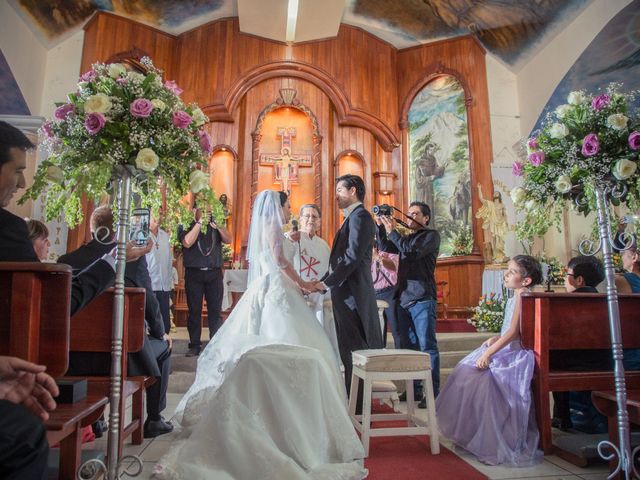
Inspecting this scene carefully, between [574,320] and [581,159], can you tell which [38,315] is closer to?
[581,159]

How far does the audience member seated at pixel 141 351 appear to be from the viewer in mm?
2586

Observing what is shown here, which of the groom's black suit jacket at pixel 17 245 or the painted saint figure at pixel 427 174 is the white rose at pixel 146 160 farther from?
the painted saint figure at pixel 427 174

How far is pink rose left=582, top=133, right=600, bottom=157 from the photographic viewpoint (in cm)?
265

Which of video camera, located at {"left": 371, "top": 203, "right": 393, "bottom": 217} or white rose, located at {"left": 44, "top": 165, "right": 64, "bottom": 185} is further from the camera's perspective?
video camera, located at {"left": 371, "top": 203, "right": 393, "bottom": 217}

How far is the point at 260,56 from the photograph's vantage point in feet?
31.3

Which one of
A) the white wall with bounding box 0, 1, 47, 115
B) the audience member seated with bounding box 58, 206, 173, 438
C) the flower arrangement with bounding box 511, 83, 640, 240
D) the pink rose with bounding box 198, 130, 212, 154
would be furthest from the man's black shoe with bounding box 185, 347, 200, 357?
the white wall with bounding box 0, 1, 47, 115

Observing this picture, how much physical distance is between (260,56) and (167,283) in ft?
19.2

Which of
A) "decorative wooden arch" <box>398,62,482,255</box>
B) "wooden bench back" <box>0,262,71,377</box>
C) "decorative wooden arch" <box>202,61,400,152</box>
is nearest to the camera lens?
"wooden bench back" <box>0,262,71,377</box>

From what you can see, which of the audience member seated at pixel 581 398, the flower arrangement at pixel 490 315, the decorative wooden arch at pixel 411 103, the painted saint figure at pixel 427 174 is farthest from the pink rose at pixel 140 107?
the painted saint figure at pixel 427 174

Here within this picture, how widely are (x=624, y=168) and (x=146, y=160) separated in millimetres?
2433

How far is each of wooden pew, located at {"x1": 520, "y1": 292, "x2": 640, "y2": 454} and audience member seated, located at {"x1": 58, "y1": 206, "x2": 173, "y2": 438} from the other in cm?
228

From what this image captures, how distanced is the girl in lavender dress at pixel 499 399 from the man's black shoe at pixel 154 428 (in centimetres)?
183

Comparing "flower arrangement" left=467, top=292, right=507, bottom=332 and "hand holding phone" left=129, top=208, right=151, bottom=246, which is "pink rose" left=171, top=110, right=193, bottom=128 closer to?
"hand holding phone" left=129, top=208, right=151, bottom=246

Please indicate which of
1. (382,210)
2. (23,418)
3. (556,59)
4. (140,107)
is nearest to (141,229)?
(140,107)
